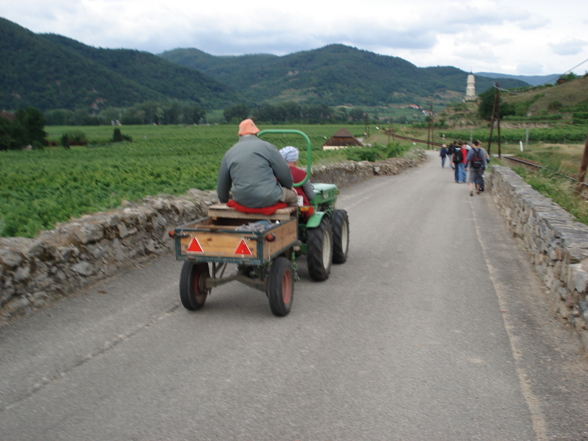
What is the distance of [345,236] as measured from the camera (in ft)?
31.1

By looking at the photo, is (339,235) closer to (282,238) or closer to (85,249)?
(282,238)

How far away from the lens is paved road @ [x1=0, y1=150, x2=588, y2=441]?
405cm

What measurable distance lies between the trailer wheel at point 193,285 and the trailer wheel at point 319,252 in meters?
1.60

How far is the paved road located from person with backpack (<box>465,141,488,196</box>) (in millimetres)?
12108

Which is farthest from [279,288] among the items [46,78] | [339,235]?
[46,78]

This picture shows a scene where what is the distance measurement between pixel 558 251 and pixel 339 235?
10.8 feet

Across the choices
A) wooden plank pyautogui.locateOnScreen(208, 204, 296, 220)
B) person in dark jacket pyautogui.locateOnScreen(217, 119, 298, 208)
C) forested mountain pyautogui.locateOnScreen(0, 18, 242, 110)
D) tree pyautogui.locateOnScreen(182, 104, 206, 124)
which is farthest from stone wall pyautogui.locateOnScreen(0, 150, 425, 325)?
forested mountain pyautogui.locateOnScreen(0, 18, 242, 110)

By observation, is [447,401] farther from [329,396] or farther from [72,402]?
[72,402]

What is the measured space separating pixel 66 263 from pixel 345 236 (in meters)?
4.47

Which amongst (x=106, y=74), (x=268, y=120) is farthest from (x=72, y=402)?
(x=106, y=74)

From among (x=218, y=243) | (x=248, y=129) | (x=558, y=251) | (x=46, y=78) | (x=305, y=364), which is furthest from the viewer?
(x=46, y=78)

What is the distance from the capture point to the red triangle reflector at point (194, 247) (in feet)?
20.6

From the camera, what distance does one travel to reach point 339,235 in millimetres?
9031

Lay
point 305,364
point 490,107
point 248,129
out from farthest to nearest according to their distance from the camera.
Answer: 1. point 490,107
2. point 248,129
3. point 305,364
